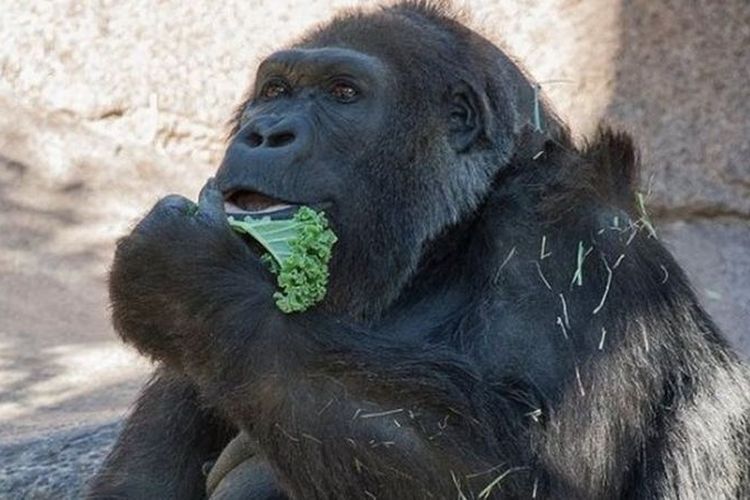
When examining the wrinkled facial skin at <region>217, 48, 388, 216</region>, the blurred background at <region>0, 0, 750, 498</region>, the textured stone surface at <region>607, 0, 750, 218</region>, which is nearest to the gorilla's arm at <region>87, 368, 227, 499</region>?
the wrinkled facial skin at <region>217, 48, 388, 216</region>

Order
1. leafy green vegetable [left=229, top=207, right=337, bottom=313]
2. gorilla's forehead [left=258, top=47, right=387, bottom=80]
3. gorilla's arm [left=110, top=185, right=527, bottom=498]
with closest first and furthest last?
gorilla's arm [left=110, top=185, right=527, bottom=498] → leafy green vegetable [left=229, top=207, right=337, bottom=313] → gorilla's forehead [left=258, top=47, right=387, bottom=80]

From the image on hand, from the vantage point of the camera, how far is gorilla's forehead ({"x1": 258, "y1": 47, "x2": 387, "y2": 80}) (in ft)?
17.6

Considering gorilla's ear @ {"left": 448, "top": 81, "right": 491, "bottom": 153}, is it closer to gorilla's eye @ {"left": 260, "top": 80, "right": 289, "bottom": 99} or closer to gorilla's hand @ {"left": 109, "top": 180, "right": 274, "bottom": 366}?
gorilla's eye @ {"left": 260, "top": 80, "right": 289, "bottom": 99}

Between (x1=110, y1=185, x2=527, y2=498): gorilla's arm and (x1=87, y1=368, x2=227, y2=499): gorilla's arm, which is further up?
(x1=110, y1=185, x2=527, y2=498): gorilla's arm

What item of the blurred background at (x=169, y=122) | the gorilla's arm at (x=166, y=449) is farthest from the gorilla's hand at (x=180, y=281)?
the blurred background at (x=169, y=122)

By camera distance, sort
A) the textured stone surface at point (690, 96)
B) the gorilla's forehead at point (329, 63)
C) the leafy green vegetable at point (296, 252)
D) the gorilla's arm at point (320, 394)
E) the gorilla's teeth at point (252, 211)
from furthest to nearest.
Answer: the textured stone surface at point (690, 96) < the gorilla's forehead at point (329, 63) < the gorilla's teeth at point (252, 211) < the leafy green vegetable at point (296, 252) < the gorilla's arm at point (320, 394)

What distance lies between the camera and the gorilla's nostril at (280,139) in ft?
16.8

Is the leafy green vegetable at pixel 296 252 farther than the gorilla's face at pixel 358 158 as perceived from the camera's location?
No

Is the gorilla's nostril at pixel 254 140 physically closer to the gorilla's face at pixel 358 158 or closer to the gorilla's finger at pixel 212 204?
the gorilla's face at pixel 358 158

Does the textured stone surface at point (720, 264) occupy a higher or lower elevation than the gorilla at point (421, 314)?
lower

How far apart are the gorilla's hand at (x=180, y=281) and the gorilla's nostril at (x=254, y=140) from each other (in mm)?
374

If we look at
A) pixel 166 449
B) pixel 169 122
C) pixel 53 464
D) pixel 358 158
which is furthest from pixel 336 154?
pixel 169 122

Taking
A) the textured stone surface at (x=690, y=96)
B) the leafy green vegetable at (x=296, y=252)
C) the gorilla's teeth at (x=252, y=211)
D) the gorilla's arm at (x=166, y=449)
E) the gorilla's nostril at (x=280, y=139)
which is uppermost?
the gorilla's nostril at (x=280, y=139)

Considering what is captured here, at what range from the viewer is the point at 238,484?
5148 mm
